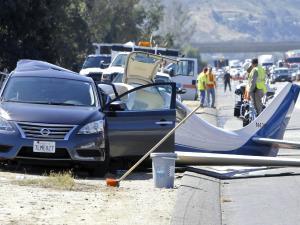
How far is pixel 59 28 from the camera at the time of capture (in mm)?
47406

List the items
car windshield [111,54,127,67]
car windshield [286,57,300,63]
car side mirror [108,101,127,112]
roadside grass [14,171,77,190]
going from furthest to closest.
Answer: car windshield [286,57,300,63]
car windshield [111,54,127,67]
car side mirror [108,101,127,112]
roadside grass [14,171,77,190]

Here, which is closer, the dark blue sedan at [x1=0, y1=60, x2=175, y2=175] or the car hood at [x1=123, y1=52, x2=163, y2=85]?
the dark blue sedan at [x1=0, y1=60, x2=175, y2=175]

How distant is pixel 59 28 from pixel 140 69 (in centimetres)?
2823

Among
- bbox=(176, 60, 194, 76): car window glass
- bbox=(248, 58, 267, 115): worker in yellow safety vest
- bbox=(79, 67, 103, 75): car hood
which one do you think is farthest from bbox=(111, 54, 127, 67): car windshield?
bbox=(176, 60, 194, 76): car window glass

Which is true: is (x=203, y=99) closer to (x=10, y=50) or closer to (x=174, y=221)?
(x=10, y=50)

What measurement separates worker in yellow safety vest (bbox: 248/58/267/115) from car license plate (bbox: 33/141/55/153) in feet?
44.4

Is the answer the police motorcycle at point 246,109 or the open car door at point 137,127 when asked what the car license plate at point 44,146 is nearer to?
the open car door at point 137,127

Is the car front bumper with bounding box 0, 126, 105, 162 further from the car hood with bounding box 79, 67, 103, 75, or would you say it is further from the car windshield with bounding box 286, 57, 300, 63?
the car windshield with bounding box 286, 57, 300, 63

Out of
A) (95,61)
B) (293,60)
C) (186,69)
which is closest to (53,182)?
(95,61)

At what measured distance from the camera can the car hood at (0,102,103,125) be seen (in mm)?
15219

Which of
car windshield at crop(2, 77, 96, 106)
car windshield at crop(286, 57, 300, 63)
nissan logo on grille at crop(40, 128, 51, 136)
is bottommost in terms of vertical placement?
car windshield at crop(286, 57, 300, 63)

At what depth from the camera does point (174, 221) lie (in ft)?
34.8

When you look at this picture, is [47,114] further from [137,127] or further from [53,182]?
[53,182]

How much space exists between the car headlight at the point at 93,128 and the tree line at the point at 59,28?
2651cm
